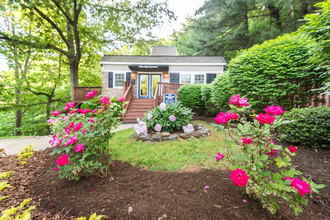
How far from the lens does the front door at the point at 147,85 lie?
11.1m

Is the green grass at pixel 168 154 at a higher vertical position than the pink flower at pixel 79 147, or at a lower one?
lower

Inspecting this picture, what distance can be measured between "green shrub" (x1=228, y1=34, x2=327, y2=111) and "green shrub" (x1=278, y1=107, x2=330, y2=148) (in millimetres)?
739

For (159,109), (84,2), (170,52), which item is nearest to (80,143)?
(159,109)

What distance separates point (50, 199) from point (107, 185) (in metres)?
0.64

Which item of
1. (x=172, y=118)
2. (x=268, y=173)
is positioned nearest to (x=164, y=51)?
(x=172, y=118)

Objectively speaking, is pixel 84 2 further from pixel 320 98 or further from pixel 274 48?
pixel 320 98

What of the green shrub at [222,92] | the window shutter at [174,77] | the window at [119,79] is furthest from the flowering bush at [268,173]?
the window at [119,79]

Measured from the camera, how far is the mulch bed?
4.45 ft

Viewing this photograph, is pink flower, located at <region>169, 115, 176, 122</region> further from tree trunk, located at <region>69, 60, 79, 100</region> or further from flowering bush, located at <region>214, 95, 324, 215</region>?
tree trunk, located at <region>69, 60, 79, 100</region>

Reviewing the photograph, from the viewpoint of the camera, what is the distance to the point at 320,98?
3557 millimetres

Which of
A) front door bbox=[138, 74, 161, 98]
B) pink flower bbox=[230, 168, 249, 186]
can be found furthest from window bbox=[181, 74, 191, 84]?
pink flower bbox=[230, 168, 249, 186]

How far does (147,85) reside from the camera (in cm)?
1111

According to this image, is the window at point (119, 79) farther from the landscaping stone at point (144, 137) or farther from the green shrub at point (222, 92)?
the landscaping stone at point (144, 137)

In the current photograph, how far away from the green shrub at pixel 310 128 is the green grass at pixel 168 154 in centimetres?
133
